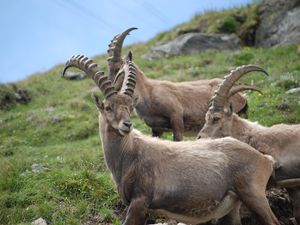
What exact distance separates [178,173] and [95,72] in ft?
6.72

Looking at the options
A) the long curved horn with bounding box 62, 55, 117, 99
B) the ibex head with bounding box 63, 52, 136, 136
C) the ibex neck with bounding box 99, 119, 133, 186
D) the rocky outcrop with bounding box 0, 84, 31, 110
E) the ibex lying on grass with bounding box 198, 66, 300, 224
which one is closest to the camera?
the ibex head with bounding box 63, 52, 136, 136

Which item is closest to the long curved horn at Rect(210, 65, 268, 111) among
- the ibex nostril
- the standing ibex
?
the standing ibex

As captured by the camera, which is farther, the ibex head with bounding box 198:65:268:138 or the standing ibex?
the ibex head with bounding box 198:65:268:138

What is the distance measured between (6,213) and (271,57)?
43.6 ft

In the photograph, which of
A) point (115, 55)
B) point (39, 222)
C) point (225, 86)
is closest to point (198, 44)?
point (115, 55)

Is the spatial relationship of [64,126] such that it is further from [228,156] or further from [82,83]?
[228,156]

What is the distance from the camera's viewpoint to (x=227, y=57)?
21250 millimetres

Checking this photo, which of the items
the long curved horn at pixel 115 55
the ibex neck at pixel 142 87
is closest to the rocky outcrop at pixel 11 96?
the long curved horn at pixel 115 55

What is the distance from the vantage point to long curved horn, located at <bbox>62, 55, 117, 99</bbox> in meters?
7.96

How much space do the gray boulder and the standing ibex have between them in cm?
1590

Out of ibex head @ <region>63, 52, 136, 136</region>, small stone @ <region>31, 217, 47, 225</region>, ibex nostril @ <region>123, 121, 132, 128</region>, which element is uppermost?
ibex head @ <region>63, 52, 136, 136</region>

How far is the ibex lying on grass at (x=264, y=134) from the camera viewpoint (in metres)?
8.80

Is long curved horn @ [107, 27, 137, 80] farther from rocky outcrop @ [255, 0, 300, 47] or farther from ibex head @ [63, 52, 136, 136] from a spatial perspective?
rocky outcrop @ [255, 0, 300, 47]

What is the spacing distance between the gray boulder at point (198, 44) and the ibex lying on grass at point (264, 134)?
1363 cm
